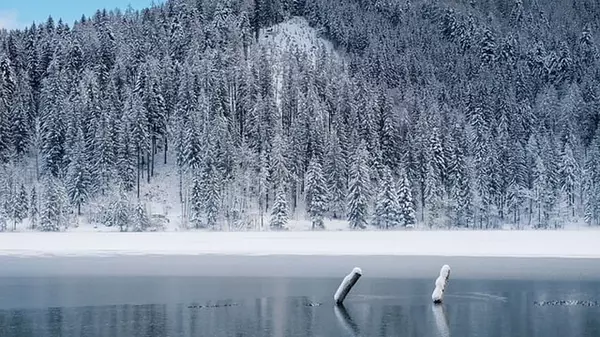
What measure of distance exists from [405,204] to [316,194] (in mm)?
10622

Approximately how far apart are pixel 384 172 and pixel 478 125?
3396 cm

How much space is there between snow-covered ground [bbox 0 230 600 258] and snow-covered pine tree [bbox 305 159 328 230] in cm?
1853

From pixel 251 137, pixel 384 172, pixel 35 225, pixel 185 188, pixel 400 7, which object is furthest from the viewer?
pixel 400 7

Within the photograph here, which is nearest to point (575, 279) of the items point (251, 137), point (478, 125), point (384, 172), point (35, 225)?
point (384, 172)

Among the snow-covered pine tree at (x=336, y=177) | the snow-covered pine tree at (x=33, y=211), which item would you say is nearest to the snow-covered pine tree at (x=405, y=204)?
the snow-covered pine tree at (x=336, y=177)

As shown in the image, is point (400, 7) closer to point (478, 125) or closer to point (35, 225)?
point (478, 125)

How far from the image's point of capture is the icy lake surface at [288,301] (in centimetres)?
1939

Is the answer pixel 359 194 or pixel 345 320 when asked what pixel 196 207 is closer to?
pixel 359 194

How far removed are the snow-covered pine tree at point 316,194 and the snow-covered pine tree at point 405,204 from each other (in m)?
8.91

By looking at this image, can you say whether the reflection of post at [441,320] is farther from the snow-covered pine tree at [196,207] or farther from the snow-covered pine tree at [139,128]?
the snow-covered pine tree at [139,128]

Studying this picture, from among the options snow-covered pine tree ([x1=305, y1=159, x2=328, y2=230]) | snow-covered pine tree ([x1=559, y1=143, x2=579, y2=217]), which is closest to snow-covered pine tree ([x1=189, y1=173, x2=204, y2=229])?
snow-covered pine tree ([x1=305, y1=159, x2=328, y2=230])

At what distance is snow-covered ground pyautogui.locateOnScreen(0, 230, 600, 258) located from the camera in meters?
48.8

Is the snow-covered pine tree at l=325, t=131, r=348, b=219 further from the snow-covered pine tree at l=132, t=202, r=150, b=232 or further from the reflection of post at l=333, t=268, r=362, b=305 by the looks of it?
the reflection of post at l=333, t=268, r=362, b=305

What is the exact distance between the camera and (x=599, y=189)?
96.9m
